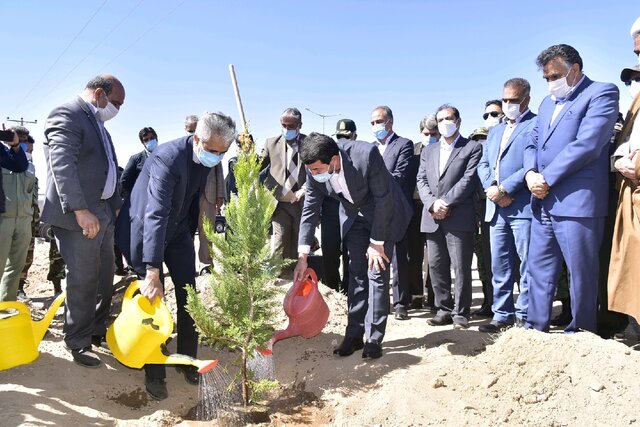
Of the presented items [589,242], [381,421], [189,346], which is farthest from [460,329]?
[189,346]

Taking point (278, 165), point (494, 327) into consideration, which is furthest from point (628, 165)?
point (278, 165)

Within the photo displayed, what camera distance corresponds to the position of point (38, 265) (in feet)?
33.0

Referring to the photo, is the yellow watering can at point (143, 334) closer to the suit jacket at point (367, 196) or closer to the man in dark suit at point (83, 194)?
the man in dark suit at point (83, 194)

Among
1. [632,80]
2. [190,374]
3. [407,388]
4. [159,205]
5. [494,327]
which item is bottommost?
[190,374]

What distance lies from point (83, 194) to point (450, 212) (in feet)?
11.3

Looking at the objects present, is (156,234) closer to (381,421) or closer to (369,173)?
(369,173)

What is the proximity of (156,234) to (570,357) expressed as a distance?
9.86ft

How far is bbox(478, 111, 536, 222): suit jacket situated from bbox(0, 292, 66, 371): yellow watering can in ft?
13.0

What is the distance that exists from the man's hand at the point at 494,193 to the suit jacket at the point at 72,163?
3460mm

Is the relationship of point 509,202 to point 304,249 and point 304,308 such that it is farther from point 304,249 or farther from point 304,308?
point 304,308

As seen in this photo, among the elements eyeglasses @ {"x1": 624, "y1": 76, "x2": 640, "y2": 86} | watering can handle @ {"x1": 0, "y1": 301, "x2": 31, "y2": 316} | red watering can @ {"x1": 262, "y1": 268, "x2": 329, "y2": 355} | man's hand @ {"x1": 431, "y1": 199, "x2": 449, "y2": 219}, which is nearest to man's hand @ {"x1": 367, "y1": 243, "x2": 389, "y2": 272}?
red watering can @ {"x1": 262, "y1": 268, "x2": 329, "y2": 355}

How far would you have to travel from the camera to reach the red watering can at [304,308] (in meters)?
4.25

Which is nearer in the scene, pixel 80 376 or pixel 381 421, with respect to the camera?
pixel 381 421

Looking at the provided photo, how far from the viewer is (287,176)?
20.9 ft
